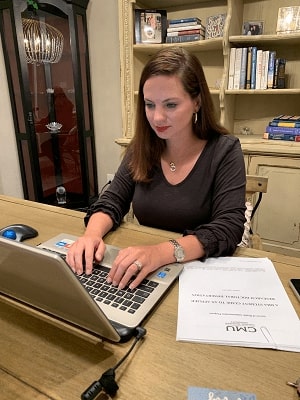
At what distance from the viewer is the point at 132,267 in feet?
2.31

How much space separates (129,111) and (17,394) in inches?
89.3

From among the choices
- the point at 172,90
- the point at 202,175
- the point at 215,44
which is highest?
the point at 215,44

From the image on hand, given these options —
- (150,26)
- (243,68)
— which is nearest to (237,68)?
(243,68)

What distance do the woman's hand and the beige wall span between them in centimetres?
239

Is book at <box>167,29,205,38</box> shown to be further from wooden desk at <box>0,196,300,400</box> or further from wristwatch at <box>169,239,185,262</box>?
wooden desk at <box>0,196,300,400</box>

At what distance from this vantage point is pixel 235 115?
253 centimetres

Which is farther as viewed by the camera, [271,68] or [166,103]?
[271,68]

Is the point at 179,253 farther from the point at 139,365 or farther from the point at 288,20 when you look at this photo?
the point at 288,20

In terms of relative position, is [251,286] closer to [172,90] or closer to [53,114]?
[172,90]

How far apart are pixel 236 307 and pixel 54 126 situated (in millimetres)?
2564

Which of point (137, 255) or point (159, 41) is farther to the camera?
point (159, 41)

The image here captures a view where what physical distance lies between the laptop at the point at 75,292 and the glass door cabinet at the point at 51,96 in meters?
2.21

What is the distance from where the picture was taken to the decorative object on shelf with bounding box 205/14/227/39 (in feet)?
7.14

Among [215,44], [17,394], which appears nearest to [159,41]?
[215,44]
